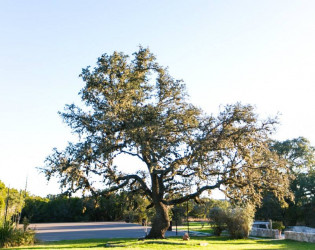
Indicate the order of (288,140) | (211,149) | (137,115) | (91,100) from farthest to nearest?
(288,140), (91,100), (137,115), (211,149)

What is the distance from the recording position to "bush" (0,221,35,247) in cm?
1734

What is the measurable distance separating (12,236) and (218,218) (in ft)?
48.0

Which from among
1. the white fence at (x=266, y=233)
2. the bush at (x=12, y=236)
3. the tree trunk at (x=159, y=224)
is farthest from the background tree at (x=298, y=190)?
the bush at (x=12, y=236)

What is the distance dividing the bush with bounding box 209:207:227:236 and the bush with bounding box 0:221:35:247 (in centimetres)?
1331

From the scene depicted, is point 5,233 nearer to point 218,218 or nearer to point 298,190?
point 218,218

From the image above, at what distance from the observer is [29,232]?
Answer: 19.4 metres

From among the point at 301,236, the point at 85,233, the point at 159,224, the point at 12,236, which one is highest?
the point at 159,224

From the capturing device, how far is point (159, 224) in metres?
22.0

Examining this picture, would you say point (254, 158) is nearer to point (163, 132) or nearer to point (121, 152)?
point (163, 132)

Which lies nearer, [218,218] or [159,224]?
[159,224]

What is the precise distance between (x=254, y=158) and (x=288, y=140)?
26.3 meters

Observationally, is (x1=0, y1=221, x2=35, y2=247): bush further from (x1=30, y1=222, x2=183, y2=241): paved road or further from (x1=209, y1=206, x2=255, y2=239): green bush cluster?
(x1=209, y1=206, x2=255, y2=239): green bush cluster

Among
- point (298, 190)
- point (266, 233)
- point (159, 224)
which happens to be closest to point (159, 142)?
point (159, 224)

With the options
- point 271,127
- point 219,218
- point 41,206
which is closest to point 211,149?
point 271,127
